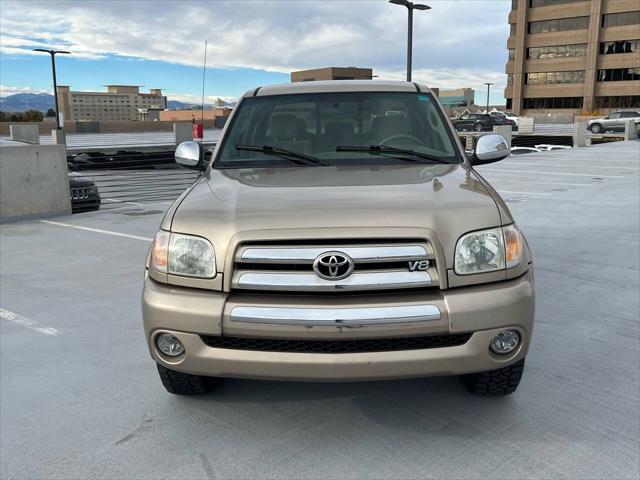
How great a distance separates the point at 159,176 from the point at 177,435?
61.3 feet

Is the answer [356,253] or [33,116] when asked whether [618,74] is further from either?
[356,253]

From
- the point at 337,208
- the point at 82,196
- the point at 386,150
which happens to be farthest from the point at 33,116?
the point at 337,208

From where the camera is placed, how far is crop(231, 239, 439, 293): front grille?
2625mm

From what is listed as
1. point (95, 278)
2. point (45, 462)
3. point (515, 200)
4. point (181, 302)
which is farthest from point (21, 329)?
point (515, 200)

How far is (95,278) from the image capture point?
5.90m

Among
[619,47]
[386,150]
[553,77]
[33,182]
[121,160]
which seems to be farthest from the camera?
[553,77]

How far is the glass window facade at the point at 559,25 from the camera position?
83.9 m

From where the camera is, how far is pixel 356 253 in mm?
2631

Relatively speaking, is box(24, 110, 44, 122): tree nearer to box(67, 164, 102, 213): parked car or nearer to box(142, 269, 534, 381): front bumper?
box(67, 164, 102, 213): parked car

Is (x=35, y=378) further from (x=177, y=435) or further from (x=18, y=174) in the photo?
(x=18, y=174)

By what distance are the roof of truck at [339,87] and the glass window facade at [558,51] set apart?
90.2 meters

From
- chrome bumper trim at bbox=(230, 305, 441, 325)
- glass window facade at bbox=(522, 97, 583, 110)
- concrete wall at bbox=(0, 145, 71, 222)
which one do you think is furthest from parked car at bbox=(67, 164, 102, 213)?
glass window facade at bbox=(522, 97, 583, 110)

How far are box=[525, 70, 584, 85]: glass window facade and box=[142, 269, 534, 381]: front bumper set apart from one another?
92.0 meters

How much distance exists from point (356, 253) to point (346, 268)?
78 millimetres
